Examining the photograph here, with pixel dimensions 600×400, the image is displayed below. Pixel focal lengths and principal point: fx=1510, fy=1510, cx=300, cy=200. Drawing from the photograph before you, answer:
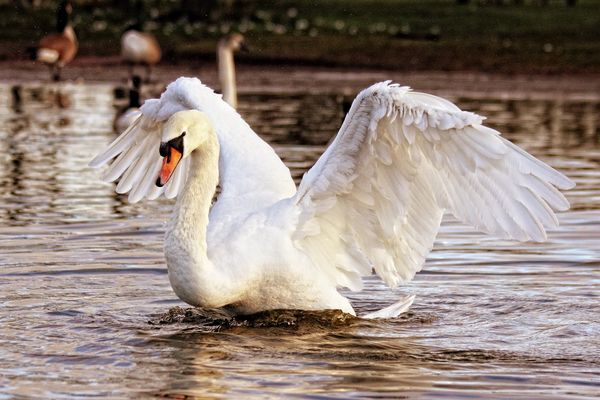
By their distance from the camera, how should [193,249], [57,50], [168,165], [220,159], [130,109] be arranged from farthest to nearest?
1. [57,50]
2. [130,109]
3. [220,159]
4. [193,249]
5. [168,165]

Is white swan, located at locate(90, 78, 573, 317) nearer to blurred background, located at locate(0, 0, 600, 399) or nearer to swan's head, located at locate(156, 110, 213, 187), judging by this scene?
swan's head, located at locate(156, 110, 213, 187)

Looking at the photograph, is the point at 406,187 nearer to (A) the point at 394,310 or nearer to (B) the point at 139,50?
(A) the point at 394,310

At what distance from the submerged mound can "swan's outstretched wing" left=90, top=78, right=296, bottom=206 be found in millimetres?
637

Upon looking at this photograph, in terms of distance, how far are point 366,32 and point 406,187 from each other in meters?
26.2

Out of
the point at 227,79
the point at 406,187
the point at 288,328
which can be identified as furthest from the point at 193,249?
the point at 227,79

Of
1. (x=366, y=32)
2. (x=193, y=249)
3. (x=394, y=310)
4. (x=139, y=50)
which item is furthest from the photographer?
(x=366, y=32)

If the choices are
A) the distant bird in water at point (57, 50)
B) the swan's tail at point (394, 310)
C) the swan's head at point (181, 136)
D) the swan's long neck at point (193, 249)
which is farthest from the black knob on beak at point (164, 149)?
the distant bird in water at point (57, 50)

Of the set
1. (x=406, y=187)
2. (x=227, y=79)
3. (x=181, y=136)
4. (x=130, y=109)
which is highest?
(x=181, y=136)

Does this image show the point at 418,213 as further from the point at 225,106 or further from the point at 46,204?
the point at 46,204

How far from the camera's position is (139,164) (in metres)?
10.7

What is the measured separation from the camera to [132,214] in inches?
517

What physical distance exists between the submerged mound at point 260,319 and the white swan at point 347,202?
76 millimetres

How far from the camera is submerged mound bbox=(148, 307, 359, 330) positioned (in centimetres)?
880

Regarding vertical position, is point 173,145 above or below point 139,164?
above
